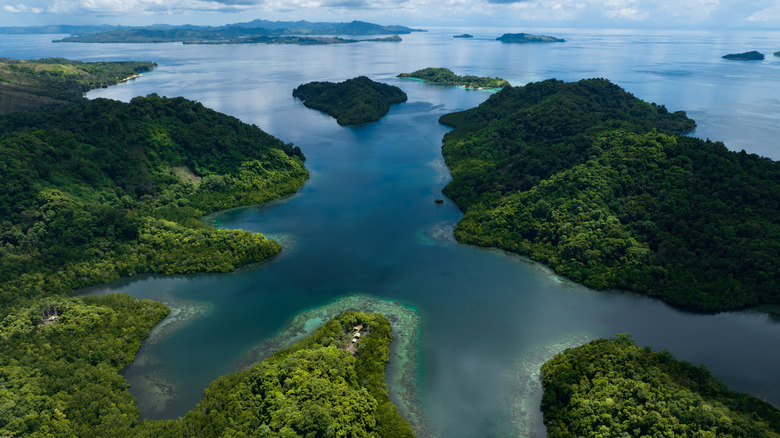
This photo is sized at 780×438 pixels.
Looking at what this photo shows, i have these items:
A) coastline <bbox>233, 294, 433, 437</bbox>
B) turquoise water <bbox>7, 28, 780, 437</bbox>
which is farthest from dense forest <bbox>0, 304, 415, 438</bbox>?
turquoise water <bbox>7, 28, 780, 437</bbox>

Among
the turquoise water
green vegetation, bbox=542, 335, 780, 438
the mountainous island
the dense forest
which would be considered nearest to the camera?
green vegetation, bbox=542, 335, 780, 438

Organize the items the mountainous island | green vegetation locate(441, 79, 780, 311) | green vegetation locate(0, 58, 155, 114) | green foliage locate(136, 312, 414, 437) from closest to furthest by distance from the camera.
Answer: green foliage locate(136, 312, 414, 437)
the mountainous island
green vegetation locate(441, 79, 780, 311)
green vegetation locate(0, 58, 155, 114)

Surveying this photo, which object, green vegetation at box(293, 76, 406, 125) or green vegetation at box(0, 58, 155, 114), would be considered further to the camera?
green vegetation at box(293, 76, 406, 125)

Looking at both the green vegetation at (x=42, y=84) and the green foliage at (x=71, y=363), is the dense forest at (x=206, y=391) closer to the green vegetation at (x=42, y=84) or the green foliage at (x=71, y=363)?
the green foliage at (x=71, y=363)

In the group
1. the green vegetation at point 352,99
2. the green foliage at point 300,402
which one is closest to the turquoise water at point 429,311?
the green foliage at point 300,402

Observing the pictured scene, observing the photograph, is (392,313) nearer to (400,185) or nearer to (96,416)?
(96,416)

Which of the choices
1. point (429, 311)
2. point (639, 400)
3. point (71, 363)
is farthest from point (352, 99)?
point (639, 400)

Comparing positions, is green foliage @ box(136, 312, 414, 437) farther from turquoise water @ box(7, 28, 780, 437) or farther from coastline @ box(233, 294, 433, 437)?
turquoise water @ box(7, 28, 780, 437)

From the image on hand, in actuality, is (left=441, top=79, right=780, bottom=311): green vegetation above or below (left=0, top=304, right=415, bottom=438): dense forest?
above
